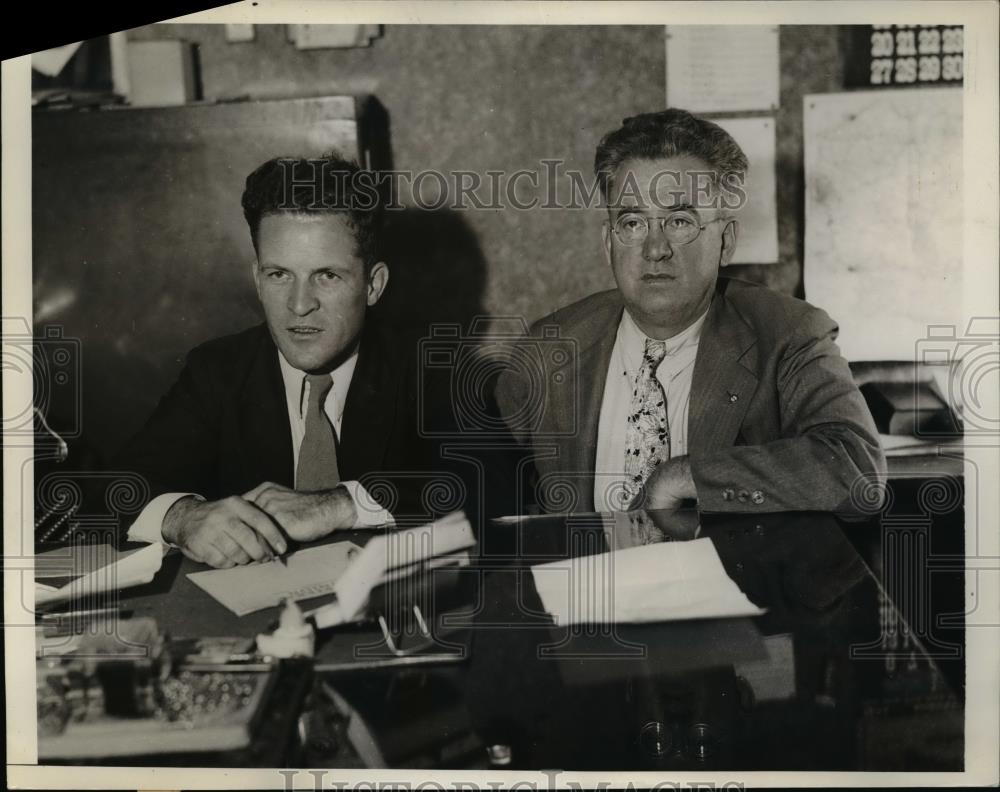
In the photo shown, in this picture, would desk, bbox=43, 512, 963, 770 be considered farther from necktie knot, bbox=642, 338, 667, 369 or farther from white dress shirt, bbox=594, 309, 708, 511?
necktie knot, bbox=642, 338, 667, 369

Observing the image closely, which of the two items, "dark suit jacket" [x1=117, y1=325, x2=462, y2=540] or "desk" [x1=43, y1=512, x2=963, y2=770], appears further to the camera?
"dark suit jacket" [x1=117, y1=325, x2=462, y2=540]

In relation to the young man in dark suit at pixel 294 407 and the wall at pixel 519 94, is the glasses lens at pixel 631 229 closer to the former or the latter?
the wall at pixel 519 94

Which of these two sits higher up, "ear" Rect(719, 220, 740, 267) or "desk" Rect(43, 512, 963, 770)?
"ear" Rect(719, 220, 740, 267)

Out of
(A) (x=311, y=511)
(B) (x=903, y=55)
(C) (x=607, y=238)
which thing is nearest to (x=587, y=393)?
(C) (x=607, y=238)

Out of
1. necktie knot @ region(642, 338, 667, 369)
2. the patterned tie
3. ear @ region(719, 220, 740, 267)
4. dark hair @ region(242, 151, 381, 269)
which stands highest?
dark hair @ region(242, 151, 381, 269)

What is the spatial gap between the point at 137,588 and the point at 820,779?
4.95 feet

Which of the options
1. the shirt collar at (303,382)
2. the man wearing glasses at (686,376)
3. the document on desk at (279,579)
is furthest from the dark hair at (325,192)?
the document on desk at (279,579)

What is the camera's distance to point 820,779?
217 centimetres

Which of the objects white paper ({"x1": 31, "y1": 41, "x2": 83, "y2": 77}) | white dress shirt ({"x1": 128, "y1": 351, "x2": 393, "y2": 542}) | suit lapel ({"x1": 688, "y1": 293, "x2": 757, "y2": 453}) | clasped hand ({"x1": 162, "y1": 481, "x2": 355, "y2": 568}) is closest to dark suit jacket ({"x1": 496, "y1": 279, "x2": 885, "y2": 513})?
suit lapel ({"x1": 688, "y1": 293, "x2": 757, "y2": 453})

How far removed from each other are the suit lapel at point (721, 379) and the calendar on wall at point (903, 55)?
0.56 meters

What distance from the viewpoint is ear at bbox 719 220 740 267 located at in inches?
84.5

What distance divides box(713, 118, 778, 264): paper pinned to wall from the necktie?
932 millimetres

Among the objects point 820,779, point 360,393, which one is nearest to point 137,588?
point 360,393

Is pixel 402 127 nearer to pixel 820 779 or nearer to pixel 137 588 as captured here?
pixel 137 588
